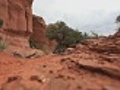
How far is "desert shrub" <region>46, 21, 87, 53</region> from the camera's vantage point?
38.5 meters

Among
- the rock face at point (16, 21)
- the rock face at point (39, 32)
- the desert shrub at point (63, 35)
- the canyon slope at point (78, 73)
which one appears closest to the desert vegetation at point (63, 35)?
the desert shrub at point (63, 35)

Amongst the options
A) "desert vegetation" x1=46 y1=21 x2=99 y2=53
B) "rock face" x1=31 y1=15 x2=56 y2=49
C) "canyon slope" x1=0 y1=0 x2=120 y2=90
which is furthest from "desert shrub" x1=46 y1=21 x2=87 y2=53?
"canyon slope" x1=0 y1=0 x2=120 y2=90

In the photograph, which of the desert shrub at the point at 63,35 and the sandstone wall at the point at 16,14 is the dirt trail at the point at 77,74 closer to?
the desert shrub at the point at 63,35

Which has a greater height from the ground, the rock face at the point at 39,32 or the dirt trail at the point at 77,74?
the rock face at the point at 39,32

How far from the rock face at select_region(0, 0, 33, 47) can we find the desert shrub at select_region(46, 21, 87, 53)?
18.1 feet

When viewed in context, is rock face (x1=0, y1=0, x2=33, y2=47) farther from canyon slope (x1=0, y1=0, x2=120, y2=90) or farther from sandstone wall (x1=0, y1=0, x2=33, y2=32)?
canyon slope (x1=0, y1=0, x2=120, y2=90)

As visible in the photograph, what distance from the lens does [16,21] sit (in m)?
47.7

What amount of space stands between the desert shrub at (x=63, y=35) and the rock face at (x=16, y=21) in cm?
551

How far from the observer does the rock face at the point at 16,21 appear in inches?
1766

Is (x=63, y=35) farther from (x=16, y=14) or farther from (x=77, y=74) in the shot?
(x=77, y=74)

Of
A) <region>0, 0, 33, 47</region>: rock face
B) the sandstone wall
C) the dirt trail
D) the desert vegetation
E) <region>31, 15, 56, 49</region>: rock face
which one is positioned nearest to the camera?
the dirt trail

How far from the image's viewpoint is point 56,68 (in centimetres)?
927

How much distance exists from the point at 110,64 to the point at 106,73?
15.4 inches

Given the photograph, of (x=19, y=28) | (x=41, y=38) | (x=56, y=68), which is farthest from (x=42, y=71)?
(x=41, y=38)
